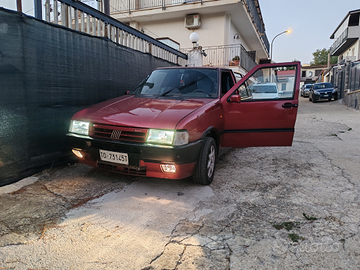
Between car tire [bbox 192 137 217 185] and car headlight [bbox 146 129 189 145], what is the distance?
42cm

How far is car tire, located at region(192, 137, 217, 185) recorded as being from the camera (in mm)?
3414

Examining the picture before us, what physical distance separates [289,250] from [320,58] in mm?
87872

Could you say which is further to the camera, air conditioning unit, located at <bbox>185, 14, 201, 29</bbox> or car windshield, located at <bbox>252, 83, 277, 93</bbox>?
air conditioning unit, located at <bbox>185, 14, 201, 29</bbox>

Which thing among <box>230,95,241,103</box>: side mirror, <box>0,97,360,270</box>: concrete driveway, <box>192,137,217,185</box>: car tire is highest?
<box>230,95,241,103</box>: side mirror

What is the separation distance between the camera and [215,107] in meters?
3.84

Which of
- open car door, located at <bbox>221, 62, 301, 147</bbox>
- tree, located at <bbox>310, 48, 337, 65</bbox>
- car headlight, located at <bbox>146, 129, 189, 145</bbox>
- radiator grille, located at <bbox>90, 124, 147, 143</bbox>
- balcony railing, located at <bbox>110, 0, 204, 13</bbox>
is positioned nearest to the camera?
car headlight, located at <bbox>146, 129, 189, 145</bbox>

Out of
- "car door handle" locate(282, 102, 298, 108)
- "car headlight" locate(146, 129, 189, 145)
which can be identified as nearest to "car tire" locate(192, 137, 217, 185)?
"car headlight" locate(146, 129, 189, 145)

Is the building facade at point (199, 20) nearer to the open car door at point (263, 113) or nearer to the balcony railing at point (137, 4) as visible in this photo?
the balcony railing at point (137, 4)

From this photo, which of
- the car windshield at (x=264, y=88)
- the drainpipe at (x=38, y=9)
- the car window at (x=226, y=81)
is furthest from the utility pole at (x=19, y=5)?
the car windshield at (x=264, y=88)

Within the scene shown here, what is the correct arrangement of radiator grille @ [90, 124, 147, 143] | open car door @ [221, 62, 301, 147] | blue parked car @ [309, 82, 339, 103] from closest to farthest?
1. radiator grille @ [90, 124, 147, 143]
2. open car door @ [221, 62, 301, 147]
3. blue parked car @ [309, 82, 339, 103]

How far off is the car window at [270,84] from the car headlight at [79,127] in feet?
7.69

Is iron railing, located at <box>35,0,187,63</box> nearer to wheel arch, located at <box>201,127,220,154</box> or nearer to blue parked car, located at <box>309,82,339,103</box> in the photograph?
wheel arch, located at <box>201,127,220,154</box>

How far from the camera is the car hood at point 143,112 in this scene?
314 cm

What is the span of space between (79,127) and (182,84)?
1.78 meters
